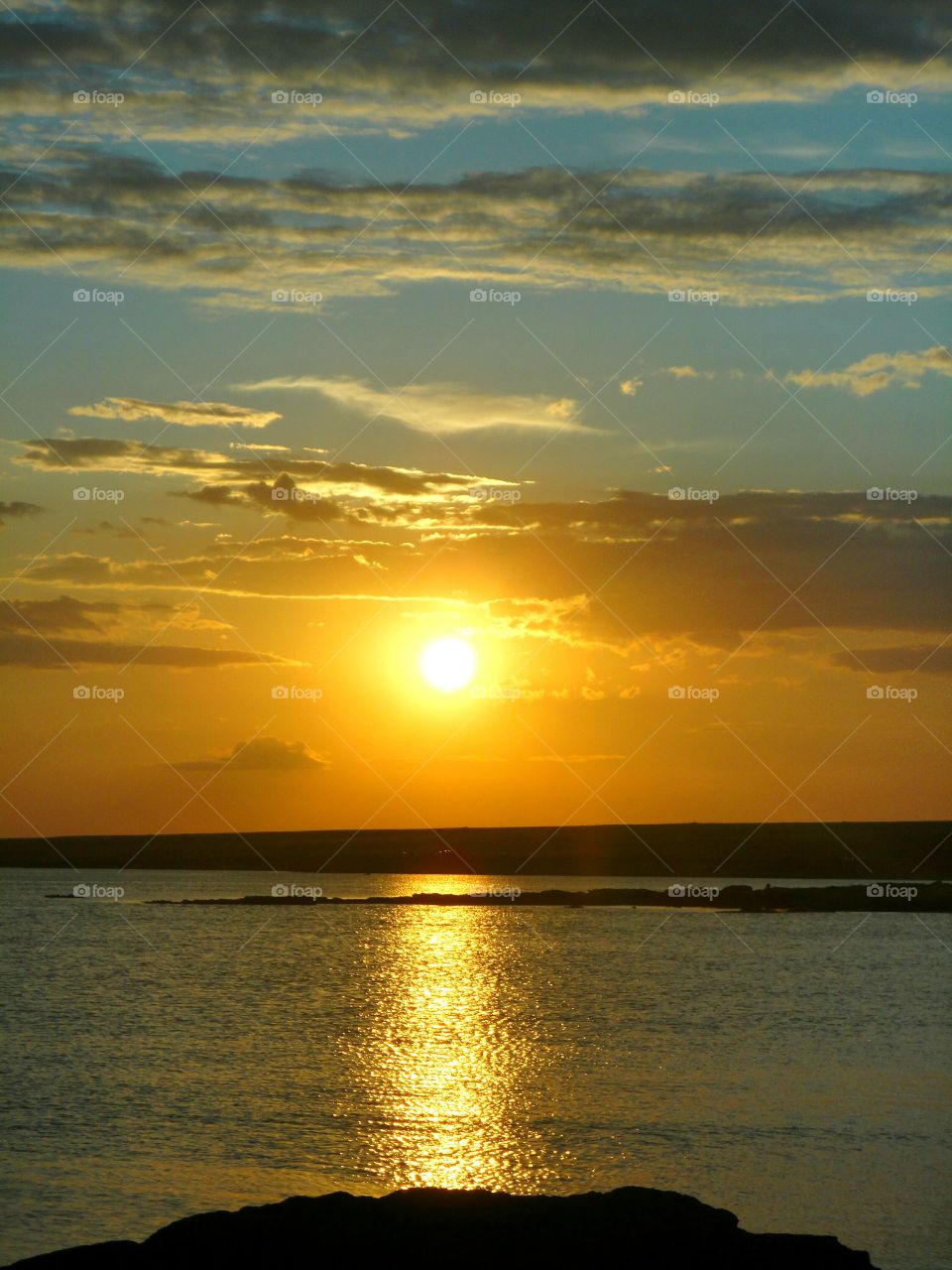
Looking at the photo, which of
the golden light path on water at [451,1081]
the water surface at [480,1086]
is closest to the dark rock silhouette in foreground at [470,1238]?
the water surface at [480,1086]

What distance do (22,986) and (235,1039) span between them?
27.8 meters

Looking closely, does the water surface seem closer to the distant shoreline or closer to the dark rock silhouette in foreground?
the dark rock silhouette in foreground

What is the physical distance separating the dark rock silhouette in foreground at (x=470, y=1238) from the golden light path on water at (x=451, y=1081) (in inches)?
345

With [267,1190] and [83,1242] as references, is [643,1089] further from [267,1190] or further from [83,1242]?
[83,1242]

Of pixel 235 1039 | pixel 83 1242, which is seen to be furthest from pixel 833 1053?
pixel 83 1242

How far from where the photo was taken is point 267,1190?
98.4ft

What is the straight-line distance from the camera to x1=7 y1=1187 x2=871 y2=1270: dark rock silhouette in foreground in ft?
66.9

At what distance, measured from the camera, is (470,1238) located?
21.0 m

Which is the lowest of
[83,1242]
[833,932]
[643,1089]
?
[83,1242]

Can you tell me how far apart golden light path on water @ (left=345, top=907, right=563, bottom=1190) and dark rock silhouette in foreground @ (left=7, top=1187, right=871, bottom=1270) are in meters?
8.77

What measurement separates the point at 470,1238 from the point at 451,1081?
25.5 meters

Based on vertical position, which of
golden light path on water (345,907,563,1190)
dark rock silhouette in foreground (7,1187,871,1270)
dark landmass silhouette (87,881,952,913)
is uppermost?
dark landmass silhouette (87,881,952,913)

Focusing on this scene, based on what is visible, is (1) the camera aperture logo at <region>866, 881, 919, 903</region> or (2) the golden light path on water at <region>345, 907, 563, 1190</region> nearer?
(2) the golden light path on water at <region>345, 907, 563, 1190</region>

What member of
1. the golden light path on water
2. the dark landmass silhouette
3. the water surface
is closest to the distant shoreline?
the dark landmass silhouette
